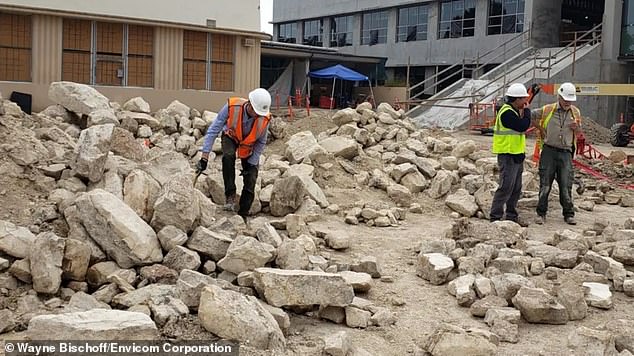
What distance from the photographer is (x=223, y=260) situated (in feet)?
19.5

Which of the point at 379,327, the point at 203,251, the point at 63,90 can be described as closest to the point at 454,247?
the point at 379,327

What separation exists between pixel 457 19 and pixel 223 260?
2917cm

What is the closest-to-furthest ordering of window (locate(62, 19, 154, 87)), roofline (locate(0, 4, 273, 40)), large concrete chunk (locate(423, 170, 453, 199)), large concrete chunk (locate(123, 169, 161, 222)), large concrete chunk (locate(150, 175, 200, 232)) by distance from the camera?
large concrete chunk (locate(150, 175, 200, 232)), large concrete chunk (locate(123, 169, 161, 222)), large concrete chunk (locate(423, 170, 453, 199)), roofline (locate(0, 4, 273, 40)), window (locate(62, 19, 154, 87))

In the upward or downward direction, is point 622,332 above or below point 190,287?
below

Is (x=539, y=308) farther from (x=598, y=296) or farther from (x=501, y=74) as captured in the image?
(x=501, y=74)

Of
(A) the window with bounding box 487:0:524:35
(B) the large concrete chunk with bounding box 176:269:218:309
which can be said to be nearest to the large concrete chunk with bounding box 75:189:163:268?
(B) the large concrete chunk with bounding box 176:269:218:309

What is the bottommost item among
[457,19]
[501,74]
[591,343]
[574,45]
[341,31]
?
[591,343]

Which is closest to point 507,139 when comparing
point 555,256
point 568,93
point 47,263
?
point 568,93

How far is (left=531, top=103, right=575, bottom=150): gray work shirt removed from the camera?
9336 millimetres

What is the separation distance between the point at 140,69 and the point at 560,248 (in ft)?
42.9

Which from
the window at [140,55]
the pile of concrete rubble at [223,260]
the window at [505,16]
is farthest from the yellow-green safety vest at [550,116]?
the window at [505,16]

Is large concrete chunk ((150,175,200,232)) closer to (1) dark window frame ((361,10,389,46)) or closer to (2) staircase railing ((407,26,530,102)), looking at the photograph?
(2) staircase railing ((407,26,530,102))

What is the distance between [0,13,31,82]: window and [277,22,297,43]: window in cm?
3033

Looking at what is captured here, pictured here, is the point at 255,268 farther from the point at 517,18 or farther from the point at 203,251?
the point at 517,18
